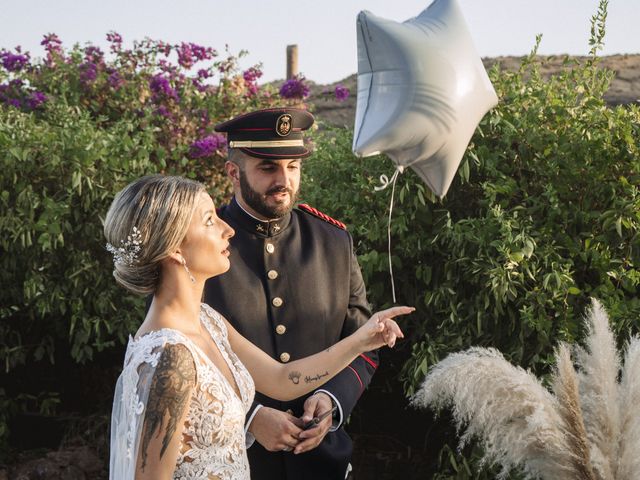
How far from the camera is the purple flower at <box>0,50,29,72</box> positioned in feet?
24.6

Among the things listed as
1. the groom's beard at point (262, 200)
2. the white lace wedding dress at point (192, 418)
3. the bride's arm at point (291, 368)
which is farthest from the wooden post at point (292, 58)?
the white lace wedding dress at point (192, 418)

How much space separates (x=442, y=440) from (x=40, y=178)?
2625mm

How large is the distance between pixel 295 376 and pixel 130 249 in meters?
0.77

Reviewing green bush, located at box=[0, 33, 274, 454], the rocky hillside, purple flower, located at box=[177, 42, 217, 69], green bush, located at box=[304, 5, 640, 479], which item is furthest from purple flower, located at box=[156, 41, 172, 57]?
the rocky hillside

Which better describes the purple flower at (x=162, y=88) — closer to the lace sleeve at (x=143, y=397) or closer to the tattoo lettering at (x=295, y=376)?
the tattoo lettering at (x=295, y=376)

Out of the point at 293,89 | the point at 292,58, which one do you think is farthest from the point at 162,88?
the point at 292,58

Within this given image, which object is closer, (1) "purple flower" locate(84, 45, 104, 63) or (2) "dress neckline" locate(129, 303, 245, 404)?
(2) "dress neckline" locate(129, 303, 245, 404)

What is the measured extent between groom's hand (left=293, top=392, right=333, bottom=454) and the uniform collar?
615mm

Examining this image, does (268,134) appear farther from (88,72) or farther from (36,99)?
(88,72)

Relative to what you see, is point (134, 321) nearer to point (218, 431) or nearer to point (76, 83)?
point (218, 431)

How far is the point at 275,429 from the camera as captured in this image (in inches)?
107

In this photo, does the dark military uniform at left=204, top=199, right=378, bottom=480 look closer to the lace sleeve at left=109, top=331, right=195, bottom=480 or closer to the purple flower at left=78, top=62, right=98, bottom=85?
the lace sleeve at left=109, top=331, right=195, bottom=480

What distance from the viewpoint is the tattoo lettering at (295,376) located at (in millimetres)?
2727

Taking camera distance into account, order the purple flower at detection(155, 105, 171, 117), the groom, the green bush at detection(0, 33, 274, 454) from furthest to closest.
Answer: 1. the purple flower at detection(155, 105, 171, 117)
2. the green bush at detection(0, 33, 274, 454)
3. the groom
